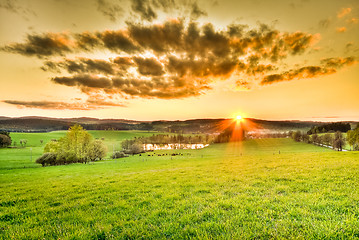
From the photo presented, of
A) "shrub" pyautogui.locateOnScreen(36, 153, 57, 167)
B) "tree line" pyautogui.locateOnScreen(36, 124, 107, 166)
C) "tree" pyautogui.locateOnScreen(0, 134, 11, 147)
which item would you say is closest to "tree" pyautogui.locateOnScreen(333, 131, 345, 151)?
"tree line" pyautogui.locateOnScreen(36, 124, 107, 166)

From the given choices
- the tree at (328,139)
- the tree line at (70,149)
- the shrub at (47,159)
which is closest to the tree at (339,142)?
the tree at (328,139)

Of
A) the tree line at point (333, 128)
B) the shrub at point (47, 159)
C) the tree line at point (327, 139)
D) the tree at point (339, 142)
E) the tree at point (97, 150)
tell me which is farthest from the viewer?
the tree line at point (333, 128)

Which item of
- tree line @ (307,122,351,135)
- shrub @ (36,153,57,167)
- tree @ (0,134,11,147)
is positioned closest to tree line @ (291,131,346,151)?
tree line @ (307,122,351,135)

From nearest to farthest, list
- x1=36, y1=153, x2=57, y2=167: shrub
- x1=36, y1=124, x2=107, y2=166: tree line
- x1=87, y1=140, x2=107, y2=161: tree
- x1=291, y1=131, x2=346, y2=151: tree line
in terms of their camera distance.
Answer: x1=36, y1=153, x2=57, y2=167: shrub, x1=36, y1=124, x2=107, y2=166: tree line, x1=87, y1=140, x2=107, y2=161: tree, x1=291, y1=131, x2=346, y2=151: tree line

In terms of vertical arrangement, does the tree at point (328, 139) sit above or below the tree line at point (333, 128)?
below

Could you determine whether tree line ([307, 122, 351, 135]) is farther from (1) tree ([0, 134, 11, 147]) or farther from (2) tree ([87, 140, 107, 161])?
(1) tree ([0, 134, 11, 147])

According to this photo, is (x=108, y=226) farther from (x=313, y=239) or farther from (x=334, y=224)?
(x=334, y=224)

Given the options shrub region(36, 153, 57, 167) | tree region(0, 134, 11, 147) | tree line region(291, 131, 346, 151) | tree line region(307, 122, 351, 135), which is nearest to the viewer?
shrub region(36, 153, 57, 167)

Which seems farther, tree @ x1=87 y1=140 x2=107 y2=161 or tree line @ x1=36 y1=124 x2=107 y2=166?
tree @ x1=87 y1=140 x2=107 y2=161

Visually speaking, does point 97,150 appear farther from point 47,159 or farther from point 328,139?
point 328,139

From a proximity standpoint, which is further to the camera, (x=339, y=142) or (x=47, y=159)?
(x=339, y=142)

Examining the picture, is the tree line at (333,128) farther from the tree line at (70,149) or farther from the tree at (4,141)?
the tree at (4,141)

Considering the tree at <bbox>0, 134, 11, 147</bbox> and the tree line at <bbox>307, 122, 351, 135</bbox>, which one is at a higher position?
the tree line at <bbox>307, 122, 351, 135</bbox>

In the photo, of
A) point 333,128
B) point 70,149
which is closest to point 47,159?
point 70,149
